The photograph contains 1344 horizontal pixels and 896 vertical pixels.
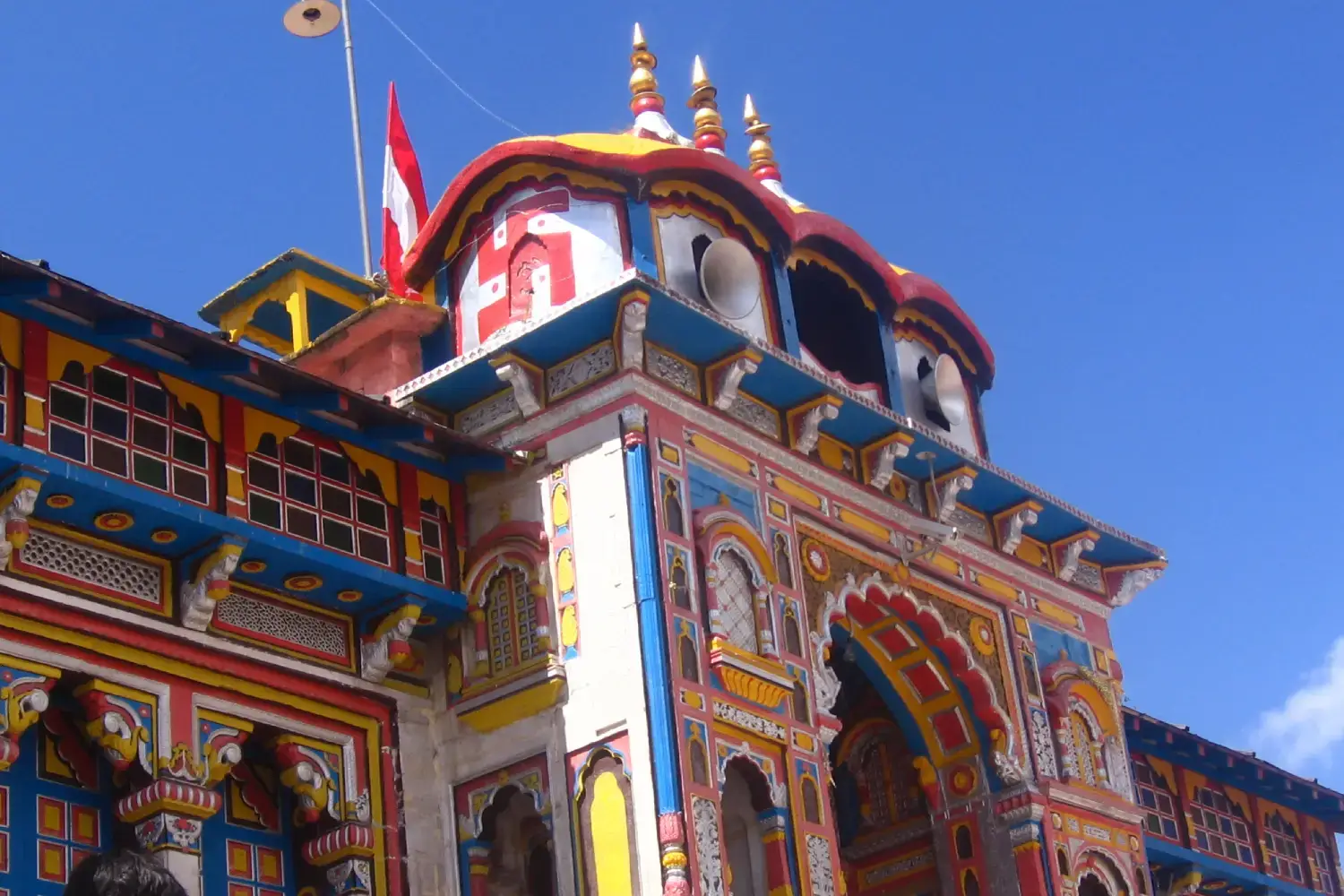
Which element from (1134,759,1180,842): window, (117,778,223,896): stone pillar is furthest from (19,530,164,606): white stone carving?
(1134,759,1180,842): window

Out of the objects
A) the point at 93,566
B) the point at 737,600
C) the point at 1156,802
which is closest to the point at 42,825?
the point at 93,566

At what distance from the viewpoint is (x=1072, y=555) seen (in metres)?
18.7

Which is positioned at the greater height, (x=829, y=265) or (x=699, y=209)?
(x=829, y=265)

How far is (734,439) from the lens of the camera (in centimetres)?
1541

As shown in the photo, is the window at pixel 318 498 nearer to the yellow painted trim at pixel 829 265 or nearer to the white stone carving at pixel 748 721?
the white stone carving at pixel 748 721

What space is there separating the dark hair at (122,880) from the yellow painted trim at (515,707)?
9464 mm

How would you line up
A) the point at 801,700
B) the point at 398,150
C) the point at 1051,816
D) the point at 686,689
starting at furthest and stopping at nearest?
the point at 398,150
the point at 1051,816
the point at 801,700
the point at 686,689

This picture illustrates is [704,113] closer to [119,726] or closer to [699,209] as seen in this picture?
[699,209]

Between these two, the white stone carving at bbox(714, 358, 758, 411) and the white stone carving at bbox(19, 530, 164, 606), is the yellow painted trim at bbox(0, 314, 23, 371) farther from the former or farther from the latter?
the white stone carving at bbox(714, 358, 758, 411)

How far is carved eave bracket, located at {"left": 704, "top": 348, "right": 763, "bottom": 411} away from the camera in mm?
15141

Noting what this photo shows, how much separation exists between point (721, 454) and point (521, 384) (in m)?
1.55

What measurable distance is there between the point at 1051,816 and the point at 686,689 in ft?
15.7

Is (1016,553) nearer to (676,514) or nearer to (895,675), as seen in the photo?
(895,675)

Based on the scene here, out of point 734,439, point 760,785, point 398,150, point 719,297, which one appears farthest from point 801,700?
point 398,150
